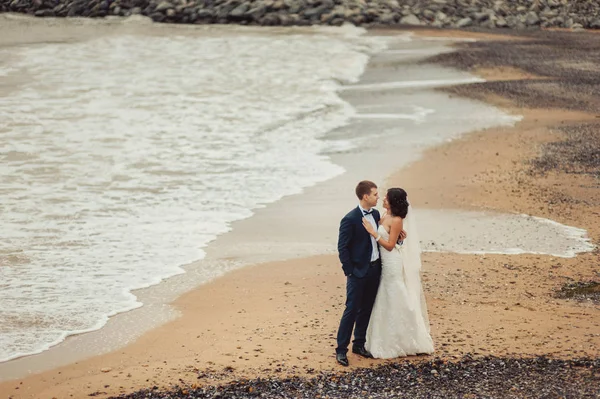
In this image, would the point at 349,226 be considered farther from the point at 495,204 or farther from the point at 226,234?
the point at 495,204

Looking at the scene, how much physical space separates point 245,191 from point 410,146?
511 centimetres

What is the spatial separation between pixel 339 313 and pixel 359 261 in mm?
1599

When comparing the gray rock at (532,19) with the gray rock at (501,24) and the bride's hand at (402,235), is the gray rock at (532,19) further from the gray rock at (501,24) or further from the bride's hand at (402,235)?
the bride's hand at (402,235)

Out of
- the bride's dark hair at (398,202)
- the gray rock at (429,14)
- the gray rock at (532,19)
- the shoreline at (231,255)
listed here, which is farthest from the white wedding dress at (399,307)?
the gray rock at (532,19)

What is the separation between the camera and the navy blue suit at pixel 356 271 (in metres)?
8.30

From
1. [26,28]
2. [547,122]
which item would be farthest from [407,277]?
[26,28]

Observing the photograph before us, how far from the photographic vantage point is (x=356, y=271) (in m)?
8.38

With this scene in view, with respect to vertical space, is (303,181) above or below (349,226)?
below

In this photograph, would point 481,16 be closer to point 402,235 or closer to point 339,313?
point 339,313

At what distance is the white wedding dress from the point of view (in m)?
8.41

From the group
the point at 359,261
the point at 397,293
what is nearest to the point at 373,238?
the point at 359,261

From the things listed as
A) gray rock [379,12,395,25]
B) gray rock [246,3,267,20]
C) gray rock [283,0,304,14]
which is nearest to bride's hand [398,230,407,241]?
gray rock [379,12,395,25]

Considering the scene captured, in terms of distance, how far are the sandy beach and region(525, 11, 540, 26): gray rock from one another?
32671mm

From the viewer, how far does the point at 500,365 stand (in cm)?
808
